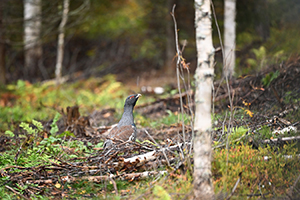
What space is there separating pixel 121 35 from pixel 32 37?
19.3 feet

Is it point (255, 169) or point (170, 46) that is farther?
point (170, 46)

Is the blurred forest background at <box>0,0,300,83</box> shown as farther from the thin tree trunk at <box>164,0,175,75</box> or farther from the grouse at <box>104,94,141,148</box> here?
the grouse at <box>104,94,141,148</box>

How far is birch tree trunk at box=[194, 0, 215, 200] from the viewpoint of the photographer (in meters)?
3.56

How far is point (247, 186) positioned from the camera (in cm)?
376

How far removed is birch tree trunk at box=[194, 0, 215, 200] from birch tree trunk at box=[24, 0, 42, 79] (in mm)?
11391

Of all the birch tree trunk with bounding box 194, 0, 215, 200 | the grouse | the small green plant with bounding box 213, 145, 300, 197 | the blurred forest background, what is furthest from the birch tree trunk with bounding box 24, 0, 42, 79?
the small green plant with bounding box 213, 145, 300, 197

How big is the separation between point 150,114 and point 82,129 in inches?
107

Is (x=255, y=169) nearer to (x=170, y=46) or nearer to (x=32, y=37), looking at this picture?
(x=170, y=46)

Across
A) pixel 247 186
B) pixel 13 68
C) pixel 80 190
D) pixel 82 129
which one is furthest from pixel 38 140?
pixel 13 68

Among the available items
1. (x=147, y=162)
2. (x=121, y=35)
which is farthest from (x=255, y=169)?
(x=121, y=35)

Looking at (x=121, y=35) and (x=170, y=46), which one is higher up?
(x=121, y=35)

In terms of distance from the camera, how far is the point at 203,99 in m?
3.57

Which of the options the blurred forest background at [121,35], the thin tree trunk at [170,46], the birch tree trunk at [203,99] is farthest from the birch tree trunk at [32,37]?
the birch tree trunk at [203,99]

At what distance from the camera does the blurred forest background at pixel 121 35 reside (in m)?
11.7
